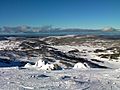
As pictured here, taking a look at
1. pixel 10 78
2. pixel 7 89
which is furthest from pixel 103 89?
pixel 10 78

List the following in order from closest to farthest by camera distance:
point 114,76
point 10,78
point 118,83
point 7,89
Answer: point 7,89, point 118,83, point 10,78, point 114,76

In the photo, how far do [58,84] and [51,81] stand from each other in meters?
1.25

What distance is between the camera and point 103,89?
15742mm

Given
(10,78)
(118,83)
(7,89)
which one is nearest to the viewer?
(7,89)

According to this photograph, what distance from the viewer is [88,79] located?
19.0 m

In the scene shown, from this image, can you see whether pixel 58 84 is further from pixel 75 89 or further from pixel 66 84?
pixel 75 89

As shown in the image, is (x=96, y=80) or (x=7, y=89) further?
(x=96, y=80)

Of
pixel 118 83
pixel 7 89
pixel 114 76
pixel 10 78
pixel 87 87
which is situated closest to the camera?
pixel 7 89

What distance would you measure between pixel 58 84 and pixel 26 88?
219 cm

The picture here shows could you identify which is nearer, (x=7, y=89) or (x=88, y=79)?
(x=7, y=89)

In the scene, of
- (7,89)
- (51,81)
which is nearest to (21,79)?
(51,81)

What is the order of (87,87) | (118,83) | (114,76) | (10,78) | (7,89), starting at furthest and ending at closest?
(114,76), (10,78), (118,83), (87,87), (7,89)

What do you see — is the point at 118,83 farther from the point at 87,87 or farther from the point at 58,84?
the point at 58,84

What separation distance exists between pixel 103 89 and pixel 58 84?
9.27ft
